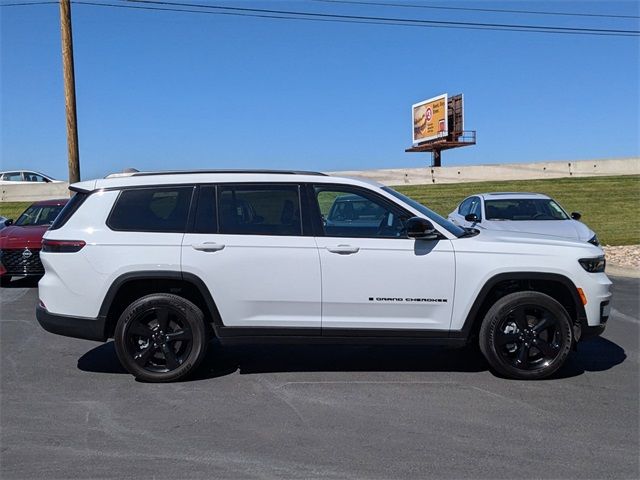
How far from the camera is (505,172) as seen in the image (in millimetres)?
35094

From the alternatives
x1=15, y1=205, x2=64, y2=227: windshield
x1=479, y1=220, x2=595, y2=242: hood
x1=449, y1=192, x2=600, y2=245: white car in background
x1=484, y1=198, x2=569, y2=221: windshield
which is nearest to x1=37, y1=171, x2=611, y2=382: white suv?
x1=479, y1=220, x2=595, y2=242: hood

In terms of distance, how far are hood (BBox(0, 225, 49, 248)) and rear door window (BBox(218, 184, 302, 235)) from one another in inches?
275

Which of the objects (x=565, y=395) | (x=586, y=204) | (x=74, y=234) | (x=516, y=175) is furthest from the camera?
(x=516, y=175)

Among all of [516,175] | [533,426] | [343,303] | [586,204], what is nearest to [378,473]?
[533,426]

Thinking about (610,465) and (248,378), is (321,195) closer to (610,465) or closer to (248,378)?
(248,378)

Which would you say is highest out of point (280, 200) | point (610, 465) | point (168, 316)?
point (280, 200)

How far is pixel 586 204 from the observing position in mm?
27312

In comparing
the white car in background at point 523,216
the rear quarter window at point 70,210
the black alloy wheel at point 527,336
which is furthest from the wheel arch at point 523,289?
the white car in background at point 523,216

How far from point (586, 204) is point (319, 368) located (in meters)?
23.9

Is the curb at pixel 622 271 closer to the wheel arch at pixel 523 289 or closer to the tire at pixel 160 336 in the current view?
the wheel arch at pixel 523 289

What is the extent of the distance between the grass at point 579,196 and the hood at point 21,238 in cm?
1603

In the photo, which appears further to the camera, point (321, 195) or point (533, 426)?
point (321, 195)

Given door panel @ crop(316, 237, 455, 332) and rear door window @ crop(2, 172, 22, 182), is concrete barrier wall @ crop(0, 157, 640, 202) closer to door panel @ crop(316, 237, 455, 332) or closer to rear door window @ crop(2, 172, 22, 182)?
rear door window @ crop(2, 172, 22, 182)

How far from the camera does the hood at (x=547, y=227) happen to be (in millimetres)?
11133
